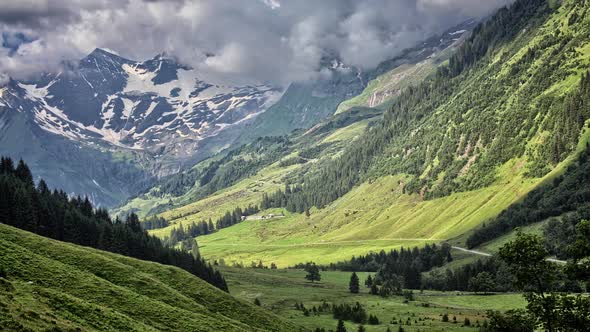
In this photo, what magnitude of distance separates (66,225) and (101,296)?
90.5 metres

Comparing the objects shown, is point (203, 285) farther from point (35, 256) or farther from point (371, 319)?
point (371, 319)

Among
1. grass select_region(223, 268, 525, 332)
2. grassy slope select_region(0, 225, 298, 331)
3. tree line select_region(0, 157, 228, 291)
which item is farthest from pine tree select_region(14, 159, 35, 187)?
grassy slope select_region(0, 225, 298, 331)

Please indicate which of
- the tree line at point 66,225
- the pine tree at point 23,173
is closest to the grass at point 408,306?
the tree line at point 66,225

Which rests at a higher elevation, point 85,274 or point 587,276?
point 85,274

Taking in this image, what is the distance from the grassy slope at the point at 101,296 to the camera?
2137 inches

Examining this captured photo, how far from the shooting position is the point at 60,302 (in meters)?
59.1

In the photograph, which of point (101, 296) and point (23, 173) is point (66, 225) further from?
point (101, 296)

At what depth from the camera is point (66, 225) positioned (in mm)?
152125

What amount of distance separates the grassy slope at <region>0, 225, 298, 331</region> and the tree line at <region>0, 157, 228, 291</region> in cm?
5157

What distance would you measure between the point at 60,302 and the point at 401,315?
11377 cm

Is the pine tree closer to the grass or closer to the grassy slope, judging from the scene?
the grass

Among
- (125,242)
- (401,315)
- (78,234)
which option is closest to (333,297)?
(401,315)

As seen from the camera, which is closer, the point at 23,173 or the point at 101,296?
the point at 101,296

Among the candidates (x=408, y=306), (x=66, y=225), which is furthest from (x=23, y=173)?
(x=408, y=306)
